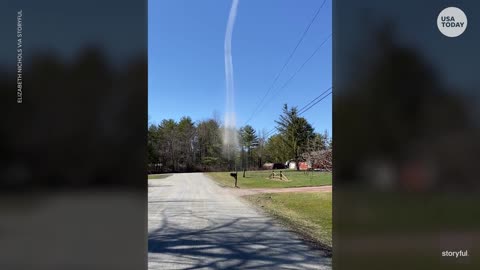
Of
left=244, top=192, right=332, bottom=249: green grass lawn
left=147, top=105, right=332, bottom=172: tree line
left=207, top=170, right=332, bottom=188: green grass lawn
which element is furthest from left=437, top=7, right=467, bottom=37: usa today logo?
left=207, top=170, right=332, bottom=188: green grass lawn

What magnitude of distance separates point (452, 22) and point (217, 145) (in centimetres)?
1518

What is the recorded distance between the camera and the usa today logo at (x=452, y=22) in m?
1.83

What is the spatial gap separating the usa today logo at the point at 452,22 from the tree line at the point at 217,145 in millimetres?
1951

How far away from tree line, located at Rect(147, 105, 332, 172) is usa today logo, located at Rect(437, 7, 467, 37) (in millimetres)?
1951

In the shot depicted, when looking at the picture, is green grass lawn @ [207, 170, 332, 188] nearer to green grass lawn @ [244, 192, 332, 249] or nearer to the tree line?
the tree line

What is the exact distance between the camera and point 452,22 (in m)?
1.84

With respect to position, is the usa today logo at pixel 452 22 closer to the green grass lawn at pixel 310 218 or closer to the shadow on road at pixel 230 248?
the shadow on road at pixel 230 248

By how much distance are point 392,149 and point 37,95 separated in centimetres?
170

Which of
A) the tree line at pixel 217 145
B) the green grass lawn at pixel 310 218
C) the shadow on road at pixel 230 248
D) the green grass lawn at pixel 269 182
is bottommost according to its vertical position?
the green grass lawn at pixel 269 182

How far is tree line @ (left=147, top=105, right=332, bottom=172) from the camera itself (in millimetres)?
15444

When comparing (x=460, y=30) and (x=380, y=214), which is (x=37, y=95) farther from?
(x=460, y=30)

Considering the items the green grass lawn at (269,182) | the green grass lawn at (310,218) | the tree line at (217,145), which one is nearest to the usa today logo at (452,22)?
the tree line at (217,145)

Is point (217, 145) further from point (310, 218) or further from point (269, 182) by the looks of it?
point (269, 182)

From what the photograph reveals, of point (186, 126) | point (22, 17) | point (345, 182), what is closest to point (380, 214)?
point (345, 182)
